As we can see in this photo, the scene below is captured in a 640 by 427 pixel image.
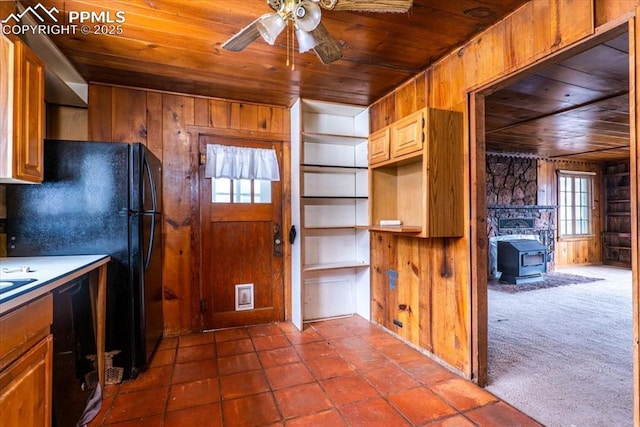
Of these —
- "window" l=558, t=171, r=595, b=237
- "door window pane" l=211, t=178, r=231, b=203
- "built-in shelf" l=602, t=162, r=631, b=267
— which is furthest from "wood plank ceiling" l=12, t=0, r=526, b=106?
"built-in shelf" l=602, t=162, r=631, b=267

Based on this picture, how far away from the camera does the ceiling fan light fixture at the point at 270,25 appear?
1.51m

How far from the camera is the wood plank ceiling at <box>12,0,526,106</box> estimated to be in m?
1.82

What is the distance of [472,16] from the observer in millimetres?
1895

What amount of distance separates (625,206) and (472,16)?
7938 millimetres

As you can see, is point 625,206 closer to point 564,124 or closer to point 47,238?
point 564,124

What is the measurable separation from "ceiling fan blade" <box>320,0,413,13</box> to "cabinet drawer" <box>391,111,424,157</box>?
0.88 metres

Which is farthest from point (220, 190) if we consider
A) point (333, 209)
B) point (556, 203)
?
point (556, 203)

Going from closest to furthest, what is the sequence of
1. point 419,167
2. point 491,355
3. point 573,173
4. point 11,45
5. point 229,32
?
point 11,45 → point 229,32 → point 491,355 → point 419,167 → point 573,173

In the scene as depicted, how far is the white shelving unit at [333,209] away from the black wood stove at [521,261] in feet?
11.0

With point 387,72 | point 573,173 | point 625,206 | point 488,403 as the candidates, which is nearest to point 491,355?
point 488,403

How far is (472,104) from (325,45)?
1.13m

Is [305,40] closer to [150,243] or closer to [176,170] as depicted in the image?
[150,243]

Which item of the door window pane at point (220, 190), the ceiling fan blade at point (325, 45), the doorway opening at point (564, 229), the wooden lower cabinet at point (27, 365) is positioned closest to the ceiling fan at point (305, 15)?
the ceiling fan blade at point (325, 45)

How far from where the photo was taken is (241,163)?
10.8 feet
